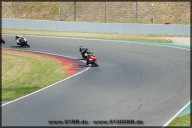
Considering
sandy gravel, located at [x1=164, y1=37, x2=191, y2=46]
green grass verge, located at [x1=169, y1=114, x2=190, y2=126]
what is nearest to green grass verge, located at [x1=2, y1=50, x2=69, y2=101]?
green grass verge, located at [x1=169, y1=114, x2=190, y2=126]

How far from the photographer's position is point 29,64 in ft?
84.1

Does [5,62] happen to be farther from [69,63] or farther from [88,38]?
[88,38]

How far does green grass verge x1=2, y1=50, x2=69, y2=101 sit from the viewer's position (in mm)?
17603

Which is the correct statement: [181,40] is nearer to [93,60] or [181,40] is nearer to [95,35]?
[95,35]

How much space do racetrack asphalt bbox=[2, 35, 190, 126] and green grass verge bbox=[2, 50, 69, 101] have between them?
112 centimetres

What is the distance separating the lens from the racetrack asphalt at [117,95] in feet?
42.2

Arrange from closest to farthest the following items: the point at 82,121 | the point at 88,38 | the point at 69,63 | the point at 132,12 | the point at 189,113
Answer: the point at 82,121 < the point at 189,113 < the point at 69,63 < the point at 88,38 < the point at 132,12

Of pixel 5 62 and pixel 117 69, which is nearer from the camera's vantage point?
pixel 117 69

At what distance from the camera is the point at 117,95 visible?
15758 millimetres

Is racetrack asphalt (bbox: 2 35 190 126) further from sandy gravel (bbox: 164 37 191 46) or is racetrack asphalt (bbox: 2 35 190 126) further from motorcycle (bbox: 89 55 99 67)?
sandy gravel (bbox: 164 37 191 46)

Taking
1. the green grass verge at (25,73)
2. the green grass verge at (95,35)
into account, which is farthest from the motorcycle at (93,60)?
the green grass verge at (95,35)

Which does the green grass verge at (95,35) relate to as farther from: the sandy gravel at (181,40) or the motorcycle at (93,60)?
the motorcycle at (93,60)

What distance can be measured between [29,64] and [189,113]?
14.3m

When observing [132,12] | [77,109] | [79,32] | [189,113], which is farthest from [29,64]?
[132,12]
